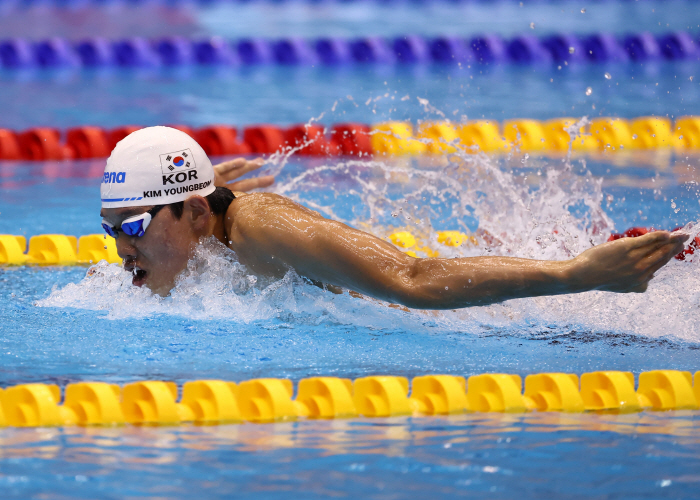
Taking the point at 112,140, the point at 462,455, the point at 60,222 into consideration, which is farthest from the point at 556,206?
the point at 112,140

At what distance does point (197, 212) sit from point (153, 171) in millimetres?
176

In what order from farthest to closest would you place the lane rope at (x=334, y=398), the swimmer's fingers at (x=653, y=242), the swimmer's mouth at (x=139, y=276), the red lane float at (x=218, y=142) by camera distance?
the red lane float at (x=218, y=142)
the swimmer's mouth at (x=139, y=276)
the lane rope at (x=334, y=398)
the swimmer's fingers at (x=653, y=242)

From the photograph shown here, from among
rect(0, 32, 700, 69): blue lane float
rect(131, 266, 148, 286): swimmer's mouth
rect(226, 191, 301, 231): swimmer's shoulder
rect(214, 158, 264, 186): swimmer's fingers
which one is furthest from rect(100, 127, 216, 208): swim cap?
rect(0, 32, 700, 69): blue lane float

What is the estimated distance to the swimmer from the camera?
90.0 inches

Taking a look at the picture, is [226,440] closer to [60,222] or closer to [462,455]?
[462,455]

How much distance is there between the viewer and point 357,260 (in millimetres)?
2484

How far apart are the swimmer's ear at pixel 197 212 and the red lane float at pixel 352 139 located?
11.8 feet

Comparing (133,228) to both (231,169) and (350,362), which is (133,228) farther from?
(231,169)

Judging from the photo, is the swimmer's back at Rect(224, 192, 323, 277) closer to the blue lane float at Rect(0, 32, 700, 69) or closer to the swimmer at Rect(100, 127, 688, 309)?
the swimmer at Rect(100, 127, 688, 309)

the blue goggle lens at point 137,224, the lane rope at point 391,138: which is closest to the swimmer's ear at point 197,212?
the blue goggle lens at point 137,224

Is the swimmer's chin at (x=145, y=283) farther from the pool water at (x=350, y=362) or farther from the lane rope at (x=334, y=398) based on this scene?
the lane rope at (x=334, y=398)

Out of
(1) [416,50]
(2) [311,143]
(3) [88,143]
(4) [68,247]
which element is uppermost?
(1) [416,50]

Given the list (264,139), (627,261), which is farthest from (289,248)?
(264,139)

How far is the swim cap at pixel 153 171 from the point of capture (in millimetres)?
2750
